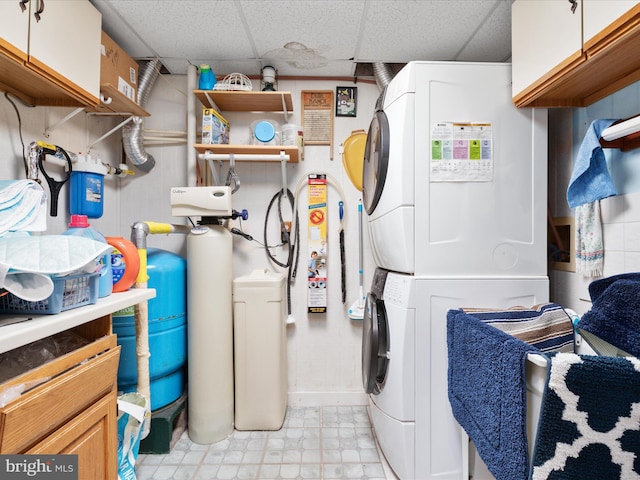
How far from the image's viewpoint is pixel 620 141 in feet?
4.41

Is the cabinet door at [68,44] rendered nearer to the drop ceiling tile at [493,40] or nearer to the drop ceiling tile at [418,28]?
the drop ceiling tile at [418,28]

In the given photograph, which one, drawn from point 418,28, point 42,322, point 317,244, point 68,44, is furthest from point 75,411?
point 418,28

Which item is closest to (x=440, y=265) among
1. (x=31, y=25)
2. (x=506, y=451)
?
(x=506, y=451)

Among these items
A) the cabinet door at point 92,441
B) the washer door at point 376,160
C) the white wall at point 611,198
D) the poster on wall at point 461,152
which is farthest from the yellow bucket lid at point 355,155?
the cabinet door at point 92,441

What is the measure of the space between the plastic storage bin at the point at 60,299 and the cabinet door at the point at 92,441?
1.04 feet

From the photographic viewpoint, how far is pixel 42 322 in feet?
2.78

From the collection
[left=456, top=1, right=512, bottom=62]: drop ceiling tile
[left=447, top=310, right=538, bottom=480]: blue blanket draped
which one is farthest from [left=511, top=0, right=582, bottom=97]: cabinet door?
[left=447, top=310, right=538, bottom=480]: blue blanket draped

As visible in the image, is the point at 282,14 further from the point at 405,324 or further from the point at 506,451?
the point at 506,451

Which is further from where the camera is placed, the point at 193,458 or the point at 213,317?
the point at 213,317

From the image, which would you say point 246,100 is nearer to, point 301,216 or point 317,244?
point 301,216

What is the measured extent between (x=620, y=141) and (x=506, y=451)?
126 cm

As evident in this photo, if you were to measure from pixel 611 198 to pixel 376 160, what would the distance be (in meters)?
1.01

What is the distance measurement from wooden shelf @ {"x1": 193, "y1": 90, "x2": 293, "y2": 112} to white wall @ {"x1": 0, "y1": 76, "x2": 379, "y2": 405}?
0.30 ft

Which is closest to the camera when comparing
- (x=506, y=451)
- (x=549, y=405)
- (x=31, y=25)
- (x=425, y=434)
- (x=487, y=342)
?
(x=549, y=405)
